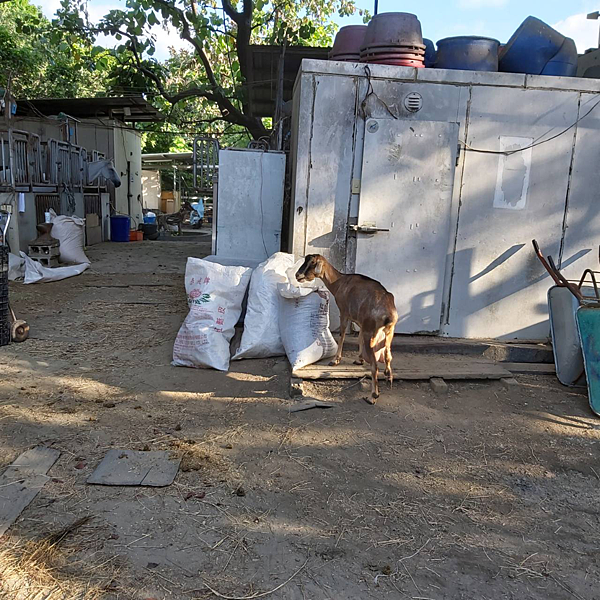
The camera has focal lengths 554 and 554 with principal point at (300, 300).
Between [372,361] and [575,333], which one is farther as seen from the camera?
[575,333]

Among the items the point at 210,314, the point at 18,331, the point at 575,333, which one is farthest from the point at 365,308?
the point at 18,331

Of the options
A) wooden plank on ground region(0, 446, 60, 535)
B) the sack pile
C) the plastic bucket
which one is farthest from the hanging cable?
the plastic bucket

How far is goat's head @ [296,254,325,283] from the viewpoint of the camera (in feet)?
16.4

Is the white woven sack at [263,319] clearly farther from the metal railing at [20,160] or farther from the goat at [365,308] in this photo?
the metal railing at [20,160]

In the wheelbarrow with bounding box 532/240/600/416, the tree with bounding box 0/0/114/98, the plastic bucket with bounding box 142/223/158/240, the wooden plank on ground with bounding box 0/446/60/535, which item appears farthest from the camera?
the plastic bucket with bounding box 142/223/158/240

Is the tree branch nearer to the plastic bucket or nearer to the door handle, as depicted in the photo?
the door handle

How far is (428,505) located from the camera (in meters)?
3.19

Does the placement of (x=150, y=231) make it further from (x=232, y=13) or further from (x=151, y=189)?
(x=151, y=189)

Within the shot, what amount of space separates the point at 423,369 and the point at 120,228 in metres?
13.5

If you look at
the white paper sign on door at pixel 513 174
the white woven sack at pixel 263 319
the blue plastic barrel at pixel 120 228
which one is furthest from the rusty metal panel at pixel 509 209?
the blue plastic barrel at pixel 120 228

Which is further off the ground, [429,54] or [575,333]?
[429,54]

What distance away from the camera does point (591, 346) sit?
4.66 metres

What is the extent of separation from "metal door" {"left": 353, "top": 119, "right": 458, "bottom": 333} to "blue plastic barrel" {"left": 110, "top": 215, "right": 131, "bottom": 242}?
12.4 meters

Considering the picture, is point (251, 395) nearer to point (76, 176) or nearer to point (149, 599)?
point (149, 599)
